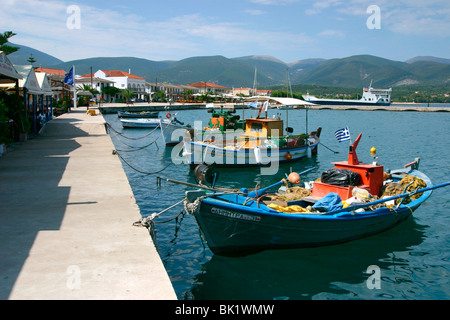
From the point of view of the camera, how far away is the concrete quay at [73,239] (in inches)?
207

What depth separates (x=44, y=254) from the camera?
6293mm

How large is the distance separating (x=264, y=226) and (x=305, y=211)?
1.41 metres

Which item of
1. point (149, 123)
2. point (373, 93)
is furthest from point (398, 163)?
point (373, 93)

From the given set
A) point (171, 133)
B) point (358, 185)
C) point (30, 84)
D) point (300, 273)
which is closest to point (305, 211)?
point (300, 273)

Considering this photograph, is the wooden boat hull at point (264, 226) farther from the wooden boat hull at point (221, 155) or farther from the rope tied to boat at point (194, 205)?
the wooden boat hull at point (221, 155)

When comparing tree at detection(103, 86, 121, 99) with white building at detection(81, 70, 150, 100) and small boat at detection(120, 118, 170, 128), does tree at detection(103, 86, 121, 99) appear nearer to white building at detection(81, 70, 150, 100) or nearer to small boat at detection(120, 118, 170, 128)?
white building at detection(81, 70, 150, 100)

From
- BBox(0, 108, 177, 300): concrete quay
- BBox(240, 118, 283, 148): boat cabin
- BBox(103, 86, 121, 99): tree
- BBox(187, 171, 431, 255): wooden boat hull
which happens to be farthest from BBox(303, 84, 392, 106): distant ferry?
BBox(0, 108, 177, 300): concrete quay

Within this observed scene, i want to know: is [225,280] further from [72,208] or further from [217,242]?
[72,208]

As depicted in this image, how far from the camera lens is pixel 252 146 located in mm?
22391

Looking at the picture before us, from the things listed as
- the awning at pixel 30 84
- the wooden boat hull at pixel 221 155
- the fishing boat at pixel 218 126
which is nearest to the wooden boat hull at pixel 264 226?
the wooden boat hull at pixel 221 155

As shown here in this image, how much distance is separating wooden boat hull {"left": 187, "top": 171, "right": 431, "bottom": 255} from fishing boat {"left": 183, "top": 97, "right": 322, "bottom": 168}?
453 inches

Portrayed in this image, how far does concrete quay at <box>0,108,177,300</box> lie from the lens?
17.3 ft

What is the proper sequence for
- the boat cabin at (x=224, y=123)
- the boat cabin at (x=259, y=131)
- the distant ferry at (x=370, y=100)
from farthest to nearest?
the distant ferry at (x=370, y=100)
the boat cabin at (x=224, y=123)
the boat cabin at (x=259, y=131)
